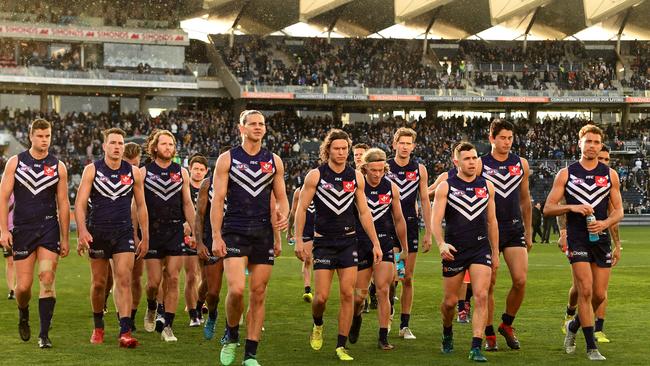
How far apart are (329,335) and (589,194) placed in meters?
3.57

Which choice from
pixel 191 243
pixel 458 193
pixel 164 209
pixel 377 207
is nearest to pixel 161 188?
pixel 164 209

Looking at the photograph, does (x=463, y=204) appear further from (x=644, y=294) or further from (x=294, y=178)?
(x=294, y=178)

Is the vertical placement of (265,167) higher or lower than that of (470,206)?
higher

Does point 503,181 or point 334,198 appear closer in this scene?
point 334,198

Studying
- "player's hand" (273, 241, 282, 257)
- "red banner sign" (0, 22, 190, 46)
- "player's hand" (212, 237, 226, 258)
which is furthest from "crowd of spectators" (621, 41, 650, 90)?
"player's hand" (212, 237, 226, 258)

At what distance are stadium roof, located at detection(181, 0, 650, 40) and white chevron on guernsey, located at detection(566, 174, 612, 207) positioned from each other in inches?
2067

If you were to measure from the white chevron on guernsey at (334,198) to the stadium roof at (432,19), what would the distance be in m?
52.6

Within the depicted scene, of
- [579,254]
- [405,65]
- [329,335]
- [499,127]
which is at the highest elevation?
[405,65]

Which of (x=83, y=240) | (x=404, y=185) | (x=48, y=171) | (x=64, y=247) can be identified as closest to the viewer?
(x=83, y=240)

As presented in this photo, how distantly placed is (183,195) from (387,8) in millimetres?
56180

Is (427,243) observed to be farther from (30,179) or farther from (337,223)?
(30,179)

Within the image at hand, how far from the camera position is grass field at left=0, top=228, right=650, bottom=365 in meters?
10.9

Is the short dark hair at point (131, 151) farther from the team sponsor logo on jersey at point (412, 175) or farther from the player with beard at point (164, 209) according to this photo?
the team sponsor logo on jersey at point (412, 175)

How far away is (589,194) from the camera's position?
11.1 meters
